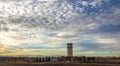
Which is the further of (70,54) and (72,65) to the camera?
(70,54)

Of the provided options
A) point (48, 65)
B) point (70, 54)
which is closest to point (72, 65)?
point (48, 65)

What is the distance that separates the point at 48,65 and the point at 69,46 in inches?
901

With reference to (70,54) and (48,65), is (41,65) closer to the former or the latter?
(48,65)

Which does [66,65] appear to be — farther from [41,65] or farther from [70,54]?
[70,54]

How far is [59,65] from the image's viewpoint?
60.9 meters

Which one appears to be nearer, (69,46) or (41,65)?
(41,65)

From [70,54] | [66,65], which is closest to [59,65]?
[66,65]

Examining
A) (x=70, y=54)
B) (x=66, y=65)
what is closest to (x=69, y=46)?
(x=70, y=54)

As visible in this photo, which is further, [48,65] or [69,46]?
[69,46]

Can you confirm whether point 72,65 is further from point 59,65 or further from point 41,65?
point 41,65

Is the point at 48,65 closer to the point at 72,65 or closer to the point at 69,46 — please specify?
the point at 72,65

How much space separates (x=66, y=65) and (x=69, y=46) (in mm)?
22460

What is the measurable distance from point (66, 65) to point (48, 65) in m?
→ 4.30

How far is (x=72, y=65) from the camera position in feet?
199
